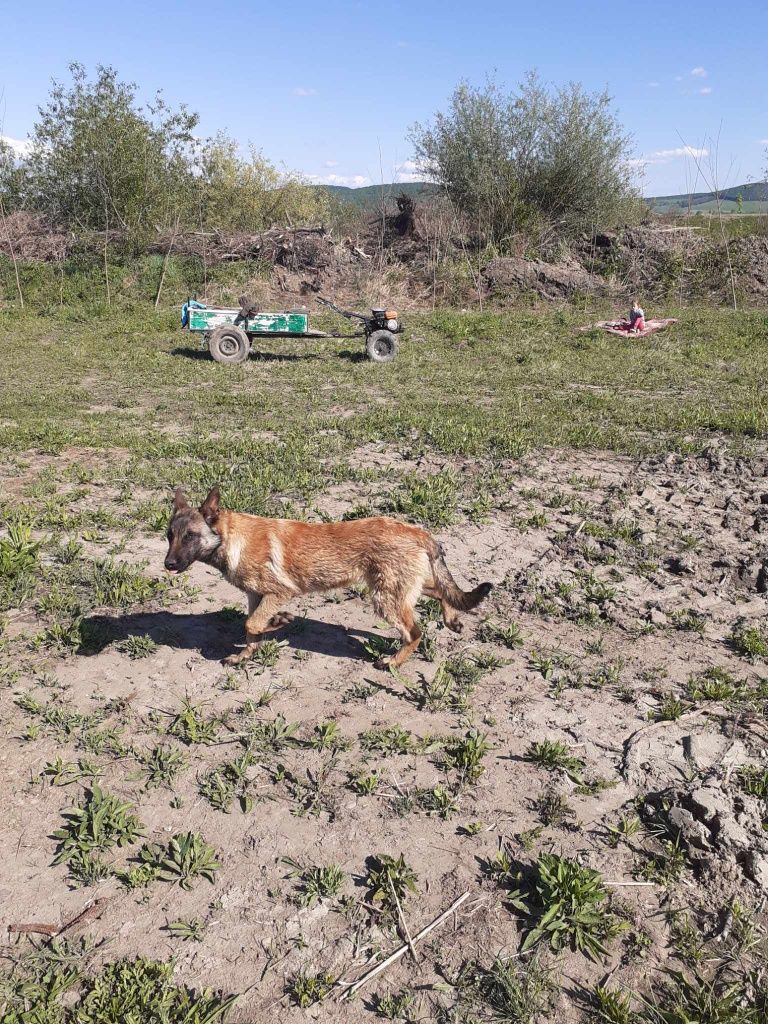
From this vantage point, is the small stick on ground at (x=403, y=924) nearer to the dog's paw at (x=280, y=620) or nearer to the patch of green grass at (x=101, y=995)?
the patch of green grass at (x=101, y=995)

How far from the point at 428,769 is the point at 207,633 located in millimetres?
2013

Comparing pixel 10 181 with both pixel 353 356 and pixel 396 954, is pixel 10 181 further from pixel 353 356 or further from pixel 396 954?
pixel 396 954

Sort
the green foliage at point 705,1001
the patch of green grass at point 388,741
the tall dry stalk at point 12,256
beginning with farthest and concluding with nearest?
the tall dry stalk at point 12,256 < the patch of green grass at point 388,741 < the green foliage at point 705,1001

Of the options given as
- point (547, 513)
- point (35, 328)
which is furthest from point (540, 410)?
point (35, 328)

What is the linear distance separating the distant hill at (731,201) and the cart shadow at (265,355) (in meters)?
17.1

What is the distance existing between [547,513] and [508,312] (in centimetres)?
1596

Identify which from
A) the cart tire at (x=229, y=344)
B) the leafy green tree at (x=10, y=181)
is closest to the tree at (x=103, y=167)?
the leafy green tree at (x=10, y=181)

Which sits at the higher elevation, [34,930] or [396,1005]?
[34,930]

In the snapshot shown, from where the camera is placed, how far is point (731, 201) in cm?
2533

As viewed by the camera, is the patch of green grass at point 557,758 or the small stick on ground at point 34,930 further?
the patch of green grass at point 557,758

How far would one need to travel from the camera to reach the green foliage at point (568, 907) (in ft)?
8.91

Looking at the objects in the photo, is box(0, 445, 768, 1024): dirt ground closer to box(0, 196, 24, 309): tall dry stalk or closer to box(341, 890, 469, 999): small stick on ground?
box(341, 890, 469, 999): small stick on ground

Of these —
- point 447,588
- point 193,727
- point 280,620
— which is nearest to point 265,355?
point 280,620

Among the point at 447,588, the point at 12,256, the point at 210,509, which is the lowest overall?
the point at 447,588
